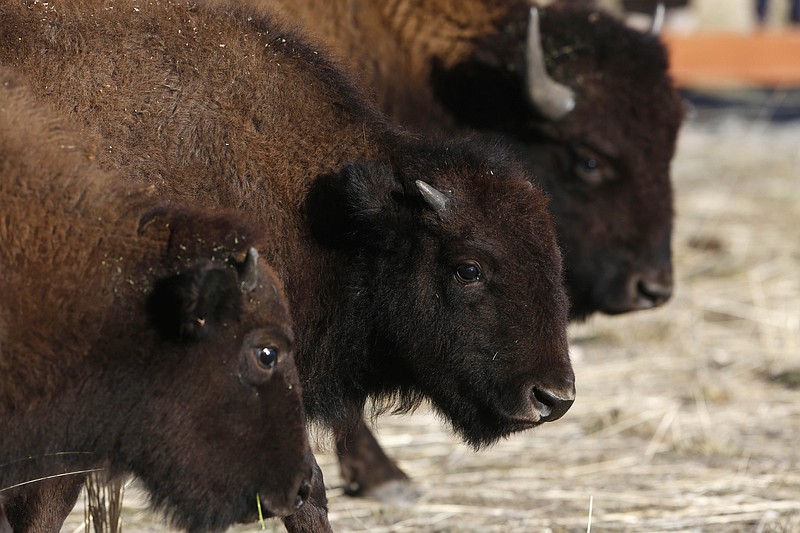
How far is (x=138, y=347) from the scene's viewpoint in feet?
13.2

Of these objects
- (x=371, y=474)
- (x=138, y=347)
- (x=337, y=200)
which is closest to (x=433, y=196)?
(x=337, y=200)

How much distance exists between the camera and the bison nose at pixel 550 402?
462 centimetres

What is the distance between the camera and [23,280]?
3.93 m

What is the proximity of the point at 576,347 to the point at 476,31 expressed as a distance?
2864 mm

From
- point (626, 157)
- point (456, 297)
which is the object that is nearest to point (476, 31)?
point (626, 157)

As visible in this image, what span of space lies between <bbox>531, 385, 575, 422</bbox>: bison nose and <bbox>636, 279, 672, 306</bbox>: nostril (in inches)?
89.2

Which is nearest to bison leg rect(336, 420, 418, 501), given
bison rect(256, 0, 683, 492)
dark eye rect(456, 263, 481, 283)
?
bison rect(256, 0, 683, 492)

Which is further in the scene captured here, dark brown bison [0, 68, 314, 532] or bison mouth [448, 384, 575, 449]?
bison mouth [448, 384, 575, 449]

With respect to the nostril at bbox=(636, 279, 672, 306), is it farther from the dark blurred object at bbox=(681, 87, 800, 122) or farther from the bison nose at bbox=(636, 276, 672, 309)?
the dark blurred object at bbox=(681, 87, 800, 122)

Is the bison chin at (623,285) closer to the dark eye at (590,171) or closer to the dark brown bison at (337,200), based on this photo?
the dark eye at (590,171)

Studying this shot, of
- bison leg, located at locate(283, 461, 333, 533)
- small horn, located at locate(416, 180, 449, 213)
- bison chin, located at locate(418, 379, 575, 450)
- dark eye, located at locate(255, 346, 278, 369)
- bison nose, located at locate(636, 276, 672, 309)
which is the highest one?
small horn, located at locate(416, 180, 449, 213)

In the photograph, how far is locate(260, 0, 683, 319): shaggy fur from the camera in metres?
6.82

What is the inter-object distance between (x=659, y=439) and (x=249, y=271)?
384 centimetres

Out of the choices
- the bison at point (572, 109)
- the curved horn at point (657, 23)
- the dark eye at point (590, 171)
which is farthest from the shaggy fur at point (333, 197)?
the curved horn at point (657, 23)
